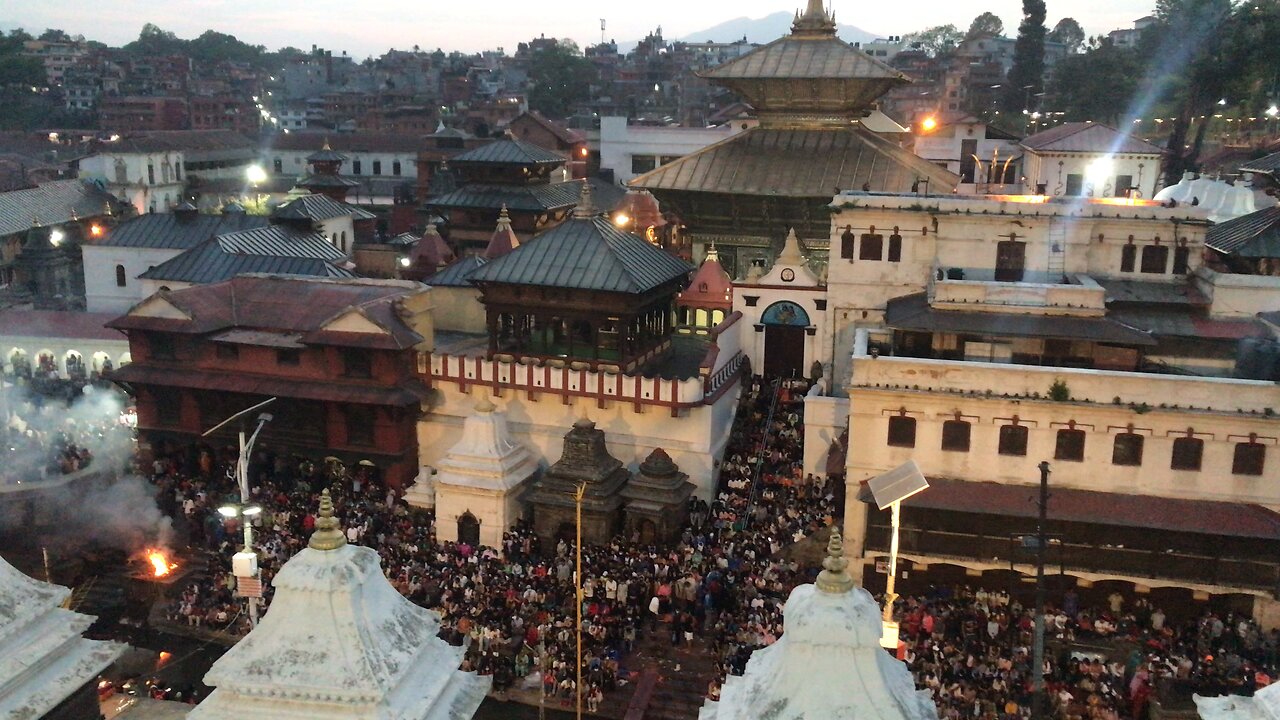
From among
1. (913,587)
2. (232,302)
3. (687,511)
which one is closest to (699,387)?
(687,511)

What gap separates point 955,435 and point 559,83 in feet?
309

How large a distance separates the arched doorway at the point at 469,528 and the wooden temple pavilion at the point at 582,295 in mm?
5136

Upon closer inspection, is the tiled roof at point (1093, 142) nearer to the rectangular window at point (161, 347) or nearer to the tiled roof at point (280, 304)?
the tiled roof at point (280, 304)

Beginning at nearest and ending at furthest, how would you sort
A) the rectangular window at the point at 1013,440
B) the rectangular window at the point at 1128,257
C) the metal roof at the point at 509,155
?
1. the rectangular window at the point at 1013,440
2. the rectangular window at the point at 1128,257
3. the metal roof at the point at 509,155

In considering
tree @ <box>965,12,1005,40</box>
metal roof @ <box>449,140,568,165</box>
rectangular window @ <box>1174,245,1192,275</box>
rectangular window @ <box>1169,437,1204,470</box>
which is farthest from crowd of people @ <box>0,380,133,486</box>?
tree @ <box>965,12,1005,40</box>

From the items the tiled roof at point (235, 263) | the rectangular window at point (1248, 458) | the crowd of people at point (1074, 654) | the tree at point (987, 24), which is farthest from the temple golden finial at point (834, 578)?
the tree at point (987, 24)

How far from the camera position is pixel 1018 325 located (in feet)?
88.7

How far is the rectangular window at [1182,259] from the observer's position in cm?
2970

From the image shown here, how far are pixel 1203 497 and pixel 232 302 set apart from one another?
2676 cm

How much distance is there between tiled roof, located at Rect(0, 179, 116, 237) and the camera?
60.3 metres

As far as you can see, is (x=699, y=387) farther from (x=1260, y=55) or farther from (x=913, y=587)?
(x=1260, y=55)

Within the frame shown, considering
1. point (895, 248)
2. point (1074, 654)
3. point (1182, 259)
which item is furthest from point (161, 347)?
point (1182, 259)

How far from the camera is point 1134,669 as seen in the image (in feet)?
72.0

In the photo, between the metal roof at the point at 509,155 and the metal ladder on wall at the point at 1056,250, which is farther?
the metal roof at the point at 509,155
